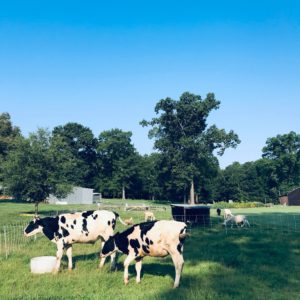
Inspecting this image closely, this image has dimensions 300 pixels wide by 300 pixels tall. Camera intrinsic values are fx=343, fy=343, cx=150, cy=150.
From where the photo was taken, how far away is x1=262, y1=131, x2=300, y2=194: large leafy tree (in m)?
105

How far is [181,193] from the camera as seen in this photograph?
9181 centimetres

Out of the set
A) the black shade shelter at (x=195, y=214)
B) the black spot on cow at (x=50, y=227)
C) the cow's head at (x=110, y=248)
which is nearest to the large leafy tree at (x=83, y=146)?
the black shade shelter at (x=195, y=214)

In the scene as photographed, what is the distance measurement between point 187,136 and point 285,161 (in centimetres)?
5212

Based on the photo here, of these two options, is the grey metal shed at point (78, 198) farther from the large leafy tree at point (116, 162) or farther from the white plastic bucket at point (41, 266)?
the white plastic bucket at point (41, 266)

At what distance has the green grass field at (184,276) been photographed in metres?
9.56

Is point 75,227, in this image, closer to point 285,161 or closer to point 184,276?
point 184,276

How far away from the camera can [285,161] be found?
105125mm

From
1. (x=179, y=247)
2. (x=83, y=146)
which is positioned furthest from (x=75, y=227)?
(x=83, y=146)

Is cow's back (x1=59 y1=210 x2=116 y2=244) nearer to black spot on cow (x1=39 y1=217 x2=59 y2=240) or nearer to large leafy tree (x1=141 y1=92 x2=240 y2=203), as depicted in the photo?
black spot on cow (x1=39 y1=217 x2=59 y2=240)

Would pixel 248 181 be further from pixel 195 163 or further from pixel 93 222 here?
pixel 93 222

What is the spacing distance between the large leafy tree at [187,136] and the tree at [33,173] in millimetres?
32014

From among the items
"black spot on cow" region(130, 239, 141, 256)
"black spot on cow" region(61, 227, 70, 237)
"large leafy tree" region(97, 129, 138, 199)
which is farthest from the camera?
"large leafy tree" region(97, 129, 138, 199)

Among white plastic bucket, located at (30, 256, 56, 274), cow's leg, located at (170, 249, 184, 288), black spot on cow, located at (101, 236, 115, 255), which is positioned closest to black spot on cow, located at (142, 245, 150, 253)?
cow's leg, located at (170, 249, 184, 288)

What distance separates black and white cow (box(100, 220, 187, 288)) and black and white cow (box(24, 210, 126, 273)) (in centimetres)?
218
